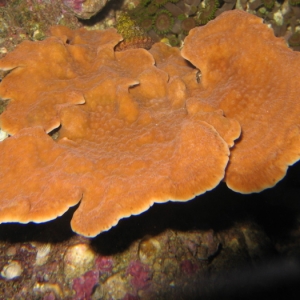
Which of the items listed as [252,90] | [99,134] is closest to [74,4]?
[99,134]

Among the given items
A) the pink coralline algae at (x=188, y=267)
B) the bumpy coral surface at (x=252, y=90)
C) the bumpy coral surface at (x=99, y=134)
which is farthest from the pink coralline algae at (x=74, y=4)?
the pink coralline algae at (x=188, y=267)

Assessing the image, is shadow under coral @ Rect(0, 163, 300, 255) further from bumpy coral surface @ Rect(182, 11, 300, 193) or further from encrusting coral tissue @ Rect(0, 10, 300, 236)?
bumpy coral surface @ Rect(182, 11, 300, 193)

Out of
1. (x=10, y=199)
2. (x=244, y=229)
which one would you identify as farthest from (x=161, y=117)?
(x=244, y=229)

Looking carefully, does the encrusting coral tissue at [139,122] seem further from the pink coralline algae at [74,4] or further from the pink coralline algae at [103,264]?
the pink coralline algae at [103,264]

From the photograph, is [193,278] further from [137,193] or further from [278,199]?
[278,199]

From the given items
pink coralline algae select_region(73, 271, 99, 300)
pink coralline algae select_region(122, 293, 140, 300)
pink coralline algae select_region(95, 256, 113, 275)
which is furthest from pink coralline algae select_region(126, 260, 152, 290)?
pink coralline algae select_region(73, 271, 99, 300)

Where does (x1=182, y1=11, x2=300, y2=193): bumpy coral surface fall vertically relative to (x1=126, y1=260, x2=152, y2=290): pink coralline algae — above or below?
above
